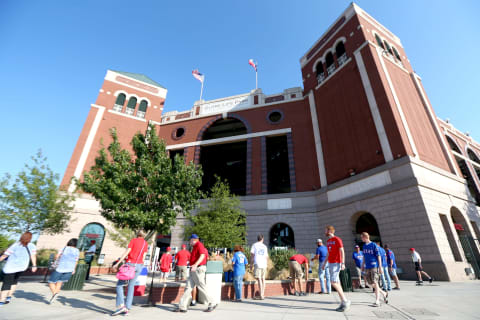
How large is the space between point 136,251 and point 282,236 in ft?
52.1

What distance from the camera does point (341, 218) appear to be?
16.2 m

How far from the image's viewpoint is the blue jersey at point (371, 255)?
6.32 metres

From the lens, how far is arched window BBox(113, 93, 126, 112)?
86.8 ft

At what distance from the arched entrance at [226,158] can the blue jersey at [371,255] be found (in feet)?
65.0

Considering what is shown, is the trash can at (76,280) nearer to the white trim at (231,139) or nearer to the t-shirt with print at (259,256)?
the t-shirt with print at (259,256)

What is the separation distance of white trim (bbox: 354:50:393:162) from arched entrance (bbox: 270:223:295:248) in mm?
9474

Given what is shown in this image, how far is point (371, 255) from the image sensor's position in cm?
646

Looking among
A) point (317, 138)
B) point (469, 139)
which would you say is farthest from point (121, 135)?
point (469, 139)

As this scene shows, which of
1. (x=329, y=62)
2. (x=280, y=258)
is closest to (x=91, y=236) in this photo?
(x=280, y=258)

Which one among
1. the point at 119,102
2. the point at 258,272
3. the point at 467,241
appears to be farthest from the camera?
the point at 119,102

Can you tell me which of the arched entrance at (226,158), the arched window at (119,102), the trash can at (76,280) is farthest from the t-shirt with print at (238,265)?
the arched window at (119,102)

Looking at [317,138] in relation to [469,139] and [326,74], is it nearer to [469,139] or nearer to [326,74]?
[326,74]

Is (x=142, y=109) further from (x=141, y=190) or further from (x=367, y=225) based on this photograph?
(x=367, y=225)

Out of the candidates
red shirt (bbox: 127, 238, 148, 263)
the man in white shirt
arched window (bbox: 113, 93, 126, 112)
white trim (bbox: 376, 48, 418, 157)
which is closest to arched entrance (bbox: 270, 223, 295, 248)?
white trim (bbox: 376, 48, 418, 157)
